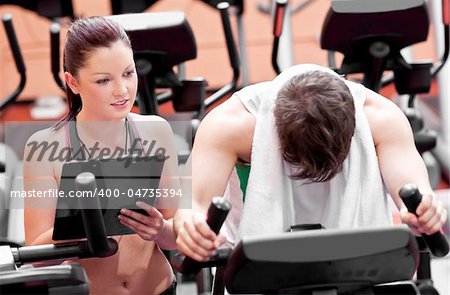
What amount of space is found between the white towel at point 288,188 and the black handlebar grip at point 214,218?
217 mm

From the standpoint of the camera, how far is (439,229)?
1.77 m

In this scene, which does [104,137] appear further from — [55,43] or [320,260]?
[55,43]

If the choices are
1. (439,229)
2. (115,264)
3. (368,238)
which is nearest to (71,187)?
(115,264)

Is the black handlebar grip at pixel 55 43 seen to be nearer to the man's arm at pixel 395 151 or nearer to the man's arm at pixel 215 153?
the man's arm at pixel 215 153

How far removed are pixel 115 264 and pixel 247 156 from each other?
1.35ft

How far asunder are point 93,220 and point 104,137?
15.1 inches

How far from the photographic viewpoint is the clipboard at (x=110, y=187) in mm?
1822

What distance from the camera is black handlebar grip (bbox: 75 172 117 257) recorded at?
169cm

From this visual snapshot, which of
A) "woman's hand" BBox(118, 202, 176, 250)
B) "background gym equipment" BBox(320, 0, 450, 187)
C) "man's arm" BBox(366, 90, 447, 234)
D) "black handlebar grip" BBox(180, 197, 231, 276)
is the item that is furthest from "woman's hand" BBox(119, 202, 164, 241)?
"background gym equipment" BBox(320, 0, 450, 187)

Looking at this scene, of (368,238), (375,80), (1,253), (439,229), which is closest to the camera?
(368,238)

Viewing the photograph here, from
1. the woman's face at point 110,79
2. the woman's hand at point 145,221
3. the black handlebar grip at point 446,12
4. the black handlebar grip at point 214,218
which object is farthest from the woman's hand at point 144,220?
the black handlebar grip at point 446,12

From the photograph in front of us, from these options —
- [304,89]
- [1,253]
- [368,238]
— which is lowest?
[1,253]

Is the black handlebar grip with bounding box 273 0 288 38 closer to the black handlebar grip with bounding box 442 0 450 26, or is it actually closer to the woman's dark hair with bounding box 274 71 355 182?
the black handlebar grip with bounding box 442 0 450 26

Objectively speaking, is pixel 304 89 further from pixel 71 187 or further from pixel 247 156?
pixel 71 187
